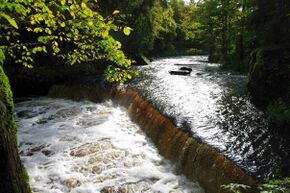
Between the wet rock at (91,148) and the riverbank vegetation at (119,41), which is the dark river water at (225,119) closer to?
the riverbank vegetation at (119,41)

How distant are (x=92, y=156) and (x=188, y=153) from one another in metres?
2.91

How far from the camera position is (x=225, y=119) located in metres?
9.31

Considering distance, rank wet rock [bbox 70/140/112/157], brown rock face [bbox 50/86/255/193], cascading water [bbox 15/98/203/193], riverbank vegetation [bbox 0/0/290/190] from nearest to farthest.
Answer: riverbank vegetation [bbox 0/0/290/190] < brown rock face [bbox 50/86/255/193] < cascading water [bbox 15/98/203/193] < wet rock [bbox 70/140/112/157]

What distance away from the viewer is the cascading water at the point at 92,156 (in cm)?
716

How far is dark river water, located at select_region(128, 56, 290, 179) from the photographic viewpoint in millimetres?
6672

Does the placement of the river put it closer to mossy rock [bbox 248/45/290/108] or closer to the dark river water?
the dark river water

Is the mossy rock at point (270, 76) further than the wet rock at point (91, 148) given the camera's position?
Yes

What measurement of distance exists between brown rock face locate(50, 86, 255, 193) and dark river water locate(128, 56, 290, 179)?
22 cm

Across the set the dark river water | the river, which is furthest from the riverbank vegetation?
the river

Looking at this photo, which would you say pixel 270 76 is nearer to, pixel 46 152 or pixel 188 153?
pixel 188 153

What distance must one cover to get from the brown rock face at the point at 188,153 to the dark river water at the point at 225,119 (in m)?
0.22

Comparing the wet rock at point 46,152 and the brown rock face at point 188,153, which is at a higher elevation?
the brown rock face at point 188,153

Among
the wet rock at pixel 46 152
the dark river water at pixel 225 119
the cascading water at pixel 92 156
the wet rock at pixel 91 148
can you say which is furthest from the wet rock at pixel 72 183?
the dark river water at pixel 225 119

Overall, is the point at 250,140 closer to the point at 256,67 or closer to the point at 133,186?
the point at 133,186
